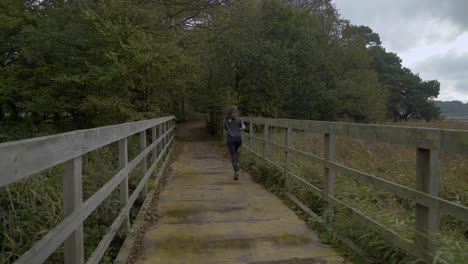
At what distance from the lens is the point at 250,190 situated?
282 inches

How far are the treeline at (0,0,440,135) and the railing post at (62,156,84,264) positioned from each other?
8.64 m

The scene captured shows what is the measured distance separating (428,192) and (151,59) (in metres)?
10.3

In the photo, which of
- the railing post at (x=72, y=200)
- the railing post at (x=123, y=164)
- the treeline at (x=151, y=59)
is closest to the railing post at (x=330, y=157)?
the railing post at (x=123, y=164)

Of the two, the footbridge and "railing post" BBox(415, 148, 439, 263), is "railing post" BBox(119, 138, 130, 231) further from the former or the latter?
"railing post" BBox(415, 148, 439, 263)

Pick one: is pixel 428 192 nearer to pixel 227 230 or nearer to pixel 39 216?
pixel 227 230

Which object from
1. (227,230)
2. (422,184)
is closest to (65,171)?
(422,184)

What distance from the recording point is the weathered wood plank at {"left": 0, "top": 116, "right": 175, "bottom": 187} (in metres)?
1.77

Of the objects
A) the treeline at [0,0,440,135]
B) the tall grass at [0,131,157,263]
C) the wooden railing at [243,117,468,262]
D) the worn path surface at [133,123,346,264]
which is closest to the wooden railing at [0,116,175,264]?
the tall grass at [0,131,157,263]

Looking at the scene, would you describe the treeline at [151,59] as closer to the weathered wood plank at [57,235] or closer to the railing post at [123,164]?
the railing post at [123,164]

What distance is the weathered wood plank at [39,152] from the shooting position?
1.77m

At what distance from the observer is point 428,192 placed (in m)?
3.00

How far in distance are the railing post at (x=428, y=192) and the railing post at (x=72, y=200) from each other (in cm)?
240

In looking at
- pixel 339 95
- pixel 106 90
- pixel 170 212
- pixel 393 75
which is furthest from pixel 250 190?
pixel 393 75

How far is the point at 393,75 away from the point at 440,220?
162 ft
